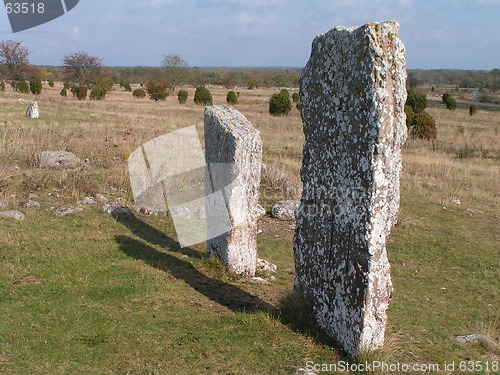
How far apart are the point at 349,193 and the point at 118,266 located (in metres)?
4.11

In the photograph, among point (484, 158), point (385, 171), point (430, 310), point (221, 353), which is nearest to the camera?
point (385, 171)

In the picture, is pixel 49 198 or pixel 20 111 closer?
→ pixel 49 198

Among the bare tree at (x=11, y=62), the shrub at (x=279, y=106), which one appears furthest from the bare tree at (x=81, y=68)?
the shrub at (x=279, y=106)

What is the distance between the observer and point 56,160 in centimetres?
1329

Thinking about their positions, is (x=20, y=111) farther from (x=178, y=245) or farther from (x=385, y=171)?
(x=385, y=171)

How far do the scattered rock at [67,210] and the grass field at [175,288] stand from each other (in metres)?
0.25

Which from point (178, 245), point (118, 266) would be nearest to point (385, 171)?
point (118, 266)

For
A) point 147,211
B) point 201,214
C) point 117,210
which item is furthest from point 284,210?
point 117,210

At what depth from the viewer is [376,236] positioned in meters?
4.65

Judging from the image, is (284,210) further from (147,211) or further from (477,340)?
(477,340)

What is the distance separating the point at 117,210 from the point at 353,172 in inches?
267

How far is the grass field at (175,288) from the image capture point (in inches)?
195

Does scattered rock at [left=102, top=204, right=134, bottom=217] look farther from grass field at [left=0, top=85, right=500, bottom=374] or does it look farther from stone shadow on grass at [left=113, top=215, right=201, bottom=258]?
grass field at [left=0, top=85, right=500, bottom=374]

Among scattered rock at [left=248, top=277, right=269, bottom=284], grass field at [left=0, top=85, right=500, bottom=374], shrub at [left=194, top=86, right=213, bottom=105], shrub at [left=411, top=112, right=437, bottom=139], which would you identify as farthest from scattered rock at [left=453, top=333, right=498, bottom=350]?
shrub at [left=194, top=86, right=213, bottom=105]
